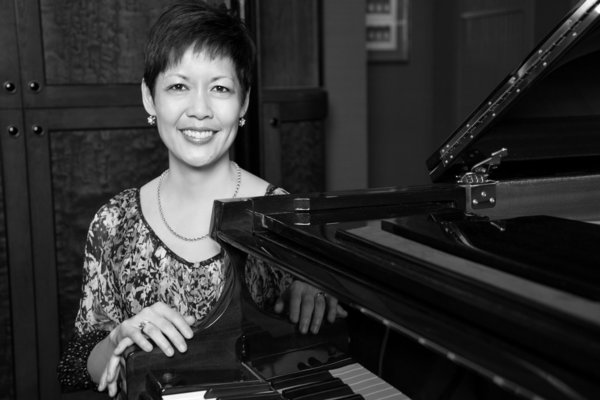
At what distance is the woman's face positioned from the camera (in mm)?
1457

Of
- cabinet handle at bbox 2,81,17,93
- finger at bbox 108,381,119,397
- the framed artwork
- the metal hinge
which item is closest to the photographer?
finger at bbox 108,381,119,397

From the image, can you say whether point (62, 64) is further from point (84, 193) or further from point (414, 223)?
point (414, 223)

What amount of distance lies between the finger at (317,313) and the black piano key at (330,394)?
0.12m

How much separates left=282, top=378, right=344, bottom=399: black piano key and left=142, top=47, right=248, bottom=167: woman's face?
0.57 m

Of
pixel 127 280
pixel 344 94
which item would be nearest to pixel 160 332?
pixel 127 280

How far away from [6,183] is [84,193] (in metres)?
0.26

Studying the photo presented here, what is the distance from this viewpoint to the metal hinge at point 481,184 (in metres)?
1.38

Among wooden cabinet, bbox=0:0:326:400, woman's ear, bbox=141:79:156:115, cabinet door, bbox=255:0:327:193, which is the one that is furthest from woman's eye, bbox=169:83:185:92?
cabinet door, bbox=255:0:327:193

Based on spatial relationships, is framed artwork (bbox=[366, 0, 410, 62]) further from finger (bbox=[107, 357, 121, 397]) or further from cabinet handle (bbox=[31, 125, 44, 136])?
finger (bbox=[107, 357, 121, 397])

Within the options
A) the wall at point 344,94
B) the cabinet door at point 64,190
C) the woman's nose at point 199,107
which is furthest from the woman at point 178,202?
the wall at point 344,94

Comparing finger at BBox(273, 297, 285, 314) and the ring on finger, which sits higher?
finger at BBox(273, 297, 285, 314)

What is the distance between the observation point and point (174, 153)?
1501 mm

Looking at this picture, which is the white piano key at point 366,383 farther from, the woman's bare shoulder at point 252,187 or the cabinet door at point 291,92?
the cabinet door at point 291,92

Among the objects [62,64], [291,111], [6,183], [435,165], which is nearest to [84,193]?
[6,183]
